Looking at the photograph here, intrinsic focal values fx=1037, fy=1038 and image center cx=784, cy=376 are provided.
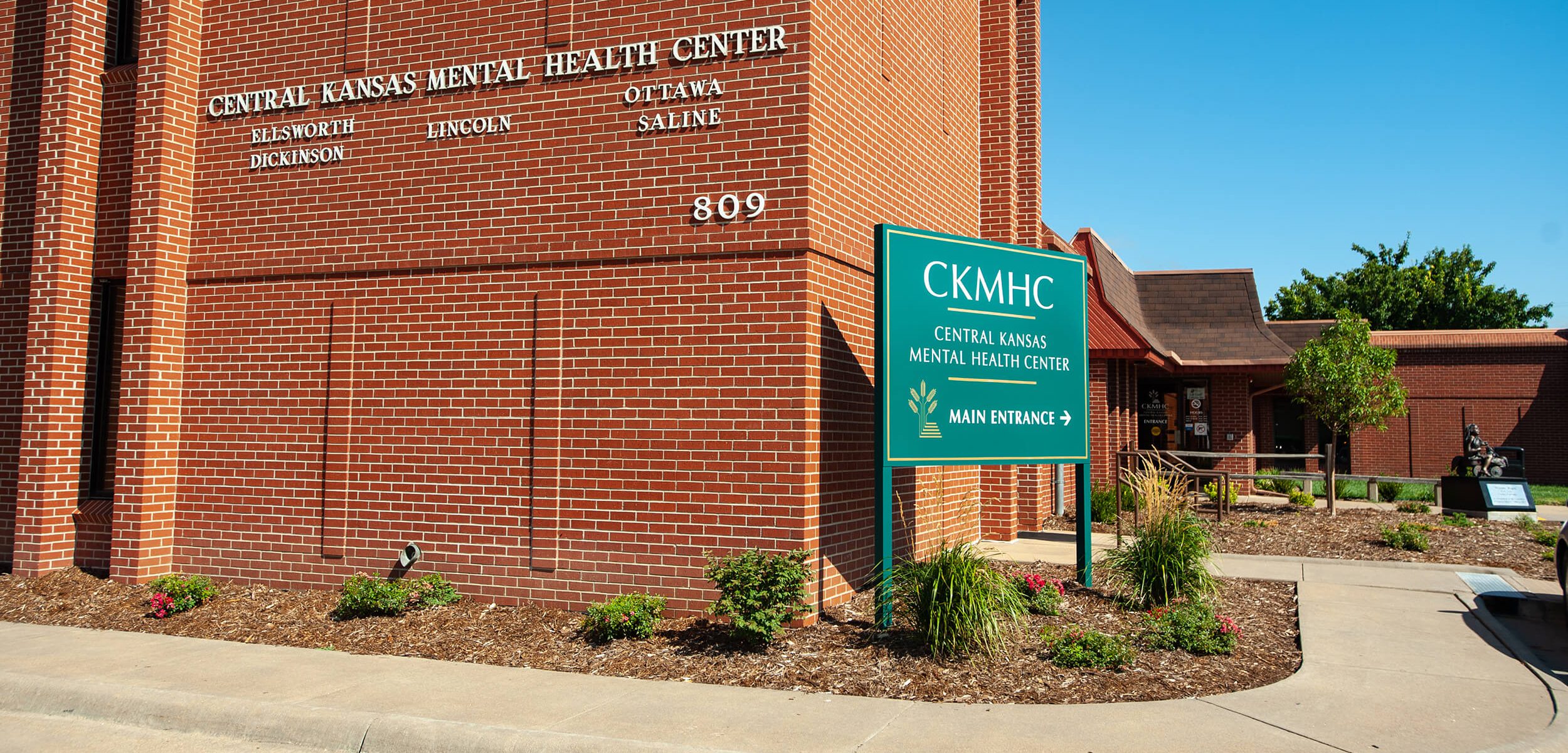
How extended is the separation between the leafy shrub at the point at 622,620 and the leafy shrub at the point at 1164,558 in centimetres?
410

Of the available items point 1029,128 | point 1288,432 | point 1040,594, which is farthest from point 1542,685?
point 1288,432

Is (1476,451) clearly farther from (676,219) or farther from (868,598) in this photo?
(676,219)

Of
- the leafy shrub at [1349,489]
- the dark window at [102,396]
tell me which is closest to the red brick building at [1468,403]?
the leafy shrub at [1349,489]

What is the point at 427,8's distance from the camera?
9.83 meters

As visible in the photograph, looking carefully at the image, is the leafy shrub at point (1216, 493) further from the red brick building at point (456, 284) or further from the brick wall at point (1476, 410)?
the brick wall at point (1476, 410)

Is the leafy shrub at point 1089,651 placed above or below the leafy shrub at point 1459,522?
below

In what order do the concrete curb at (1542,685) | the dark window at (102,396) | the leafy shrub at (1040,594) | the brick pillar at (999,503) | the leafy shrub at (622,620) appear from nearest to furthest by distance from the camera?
1. the concrete curb at (1542,685)
2. the leafy shrub at (622,620)
3. the leafy shrub at (1040,594)
4. the dark window at (102,396)
5. the brick pillar at (999,503)

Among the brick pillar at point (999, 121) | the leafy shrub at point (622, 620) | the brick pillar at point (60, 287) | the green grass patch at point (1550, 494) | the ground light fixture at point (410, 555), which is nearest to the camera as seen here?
the leafy shrub at point (622, 620)

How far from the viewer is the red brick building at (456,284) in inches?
339

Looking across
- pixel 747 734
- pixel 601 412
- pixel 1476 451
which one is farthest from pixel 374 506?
pixel 1476 451

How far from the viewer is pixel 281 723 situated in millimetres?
6379

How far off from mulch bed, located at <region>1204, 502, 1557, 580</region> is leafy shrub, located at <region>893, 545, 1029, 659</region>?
6.71 meters

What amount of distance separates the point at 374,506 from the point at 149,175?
13.6 feet

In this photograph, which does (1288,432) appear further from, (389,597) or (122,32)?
(122,32)
